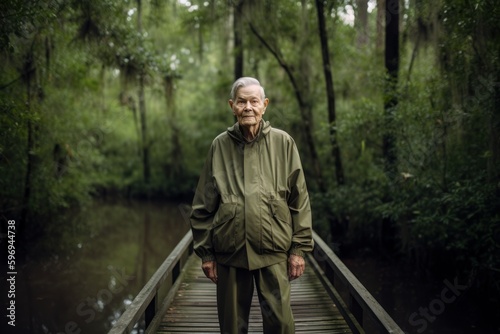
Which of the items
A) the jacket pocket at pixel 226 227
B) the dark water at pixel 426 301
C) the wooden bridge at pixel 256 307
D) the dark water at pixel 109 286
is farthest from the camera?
the dark water at pixel 109 286

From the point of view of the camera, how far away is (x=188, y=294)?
202 inches

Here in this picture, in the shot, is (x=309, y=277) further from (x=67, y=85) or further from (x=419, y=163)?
(x=67, y=85)

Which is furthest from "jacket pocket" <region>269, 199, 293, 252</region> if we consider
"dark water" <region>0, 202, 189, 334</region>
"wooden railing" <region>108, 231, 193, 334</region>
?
"dark water" <region>0, 202, 189, 334</region>

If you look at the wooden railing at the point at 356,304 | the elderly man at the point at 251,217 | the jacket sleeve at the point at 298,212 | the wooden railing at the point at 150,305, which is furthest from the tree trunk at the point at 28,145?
the jacket sleeve at the point at 298,212

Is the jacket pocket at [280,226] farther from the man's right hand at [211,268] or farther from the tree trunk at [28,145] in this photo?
the tree trunk at [28,145]

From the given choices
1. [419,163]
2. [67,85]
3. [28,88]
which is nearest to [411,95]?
[419,163]

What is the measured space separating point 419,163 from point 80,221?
1020cm

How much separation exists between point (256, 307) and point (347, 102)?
831 cm

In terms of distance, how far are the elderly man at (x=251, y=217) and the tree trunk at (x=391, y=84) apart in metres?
4.94

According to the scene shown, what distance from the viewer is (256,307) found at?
467cm

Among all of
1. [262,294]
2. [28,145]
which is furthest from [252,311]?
[28,145]

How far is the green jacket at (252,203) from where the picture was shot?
2.42 m

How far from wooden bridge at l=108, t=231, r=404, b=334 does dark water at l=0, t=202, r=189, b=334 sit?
3.96 ft

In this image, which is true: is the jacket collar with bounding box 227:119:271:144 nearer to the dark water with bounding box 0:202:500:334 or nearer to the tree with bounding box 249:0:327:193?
the dark water with bounding box 0:202:500:334
